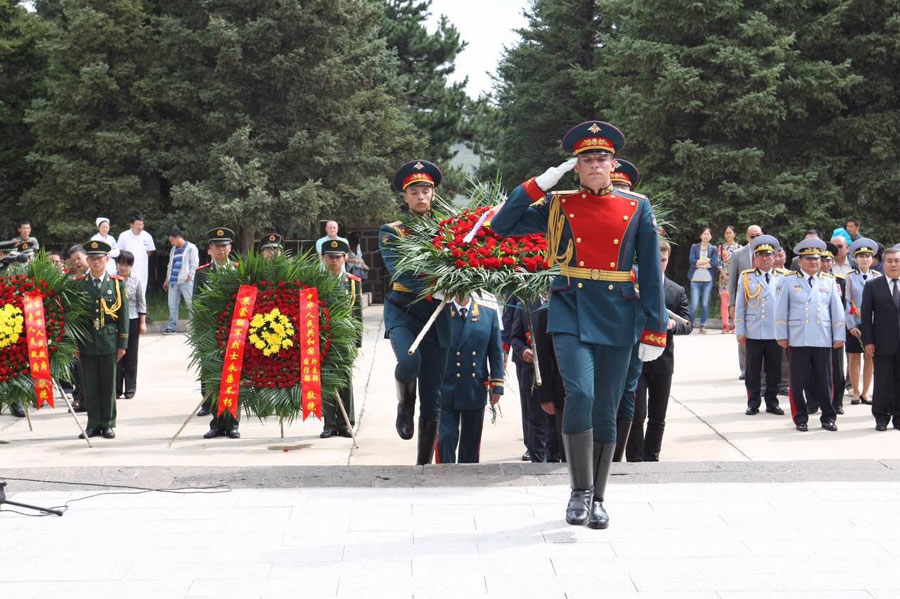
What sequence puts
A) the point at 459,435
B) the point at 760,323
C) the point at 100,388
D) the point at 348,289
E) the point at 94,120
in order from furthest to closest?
the point at 94,120 < the point at 760,323 < the point at 348,289 < the point at 100,388 < the point at 459,435

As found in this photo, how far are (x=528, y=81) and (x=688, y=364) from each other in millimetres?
21444

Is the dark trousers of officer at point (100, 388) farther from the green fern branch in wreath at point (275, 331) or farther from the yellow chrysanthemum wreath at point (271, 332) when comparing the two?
the yellow chrysanthemum wreath at point (271, 332)

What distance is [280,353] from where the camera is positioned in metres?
8.48

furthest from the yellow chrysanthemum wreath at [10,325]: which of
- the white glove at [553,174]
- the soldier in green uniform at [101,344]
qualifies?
the white glove at [553,174]

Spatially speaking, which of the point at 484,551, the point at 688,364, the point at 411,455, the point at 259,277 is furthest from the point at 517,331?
the point at 688,364

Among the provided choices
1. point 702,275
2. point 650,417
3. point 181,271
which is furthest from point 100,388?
point 702,275

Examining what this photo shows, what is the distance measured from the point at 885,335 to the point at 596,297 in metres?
5.58

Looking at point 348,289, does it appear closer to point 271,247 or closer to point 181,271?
point 271,247

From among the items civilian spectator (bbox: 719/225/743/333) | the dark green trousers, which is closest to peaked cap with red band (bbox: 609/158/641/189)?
the dark green trousers

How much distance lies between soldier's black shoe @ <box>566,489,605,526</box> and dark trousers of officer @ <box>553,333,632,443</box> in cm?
30

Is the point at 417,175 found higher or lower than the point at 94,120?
lower

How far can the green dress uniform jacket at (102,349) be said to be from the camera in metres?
9.33

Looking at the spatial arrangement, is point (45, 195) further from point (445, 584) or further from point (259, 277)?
point (445, 584)

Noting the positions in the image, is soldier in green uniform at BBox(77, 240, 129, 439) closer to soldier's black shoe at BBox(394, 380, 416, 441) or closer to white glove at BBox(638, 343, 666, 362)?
soldier's black shoe at BBox(394, 380, 416, 441)
